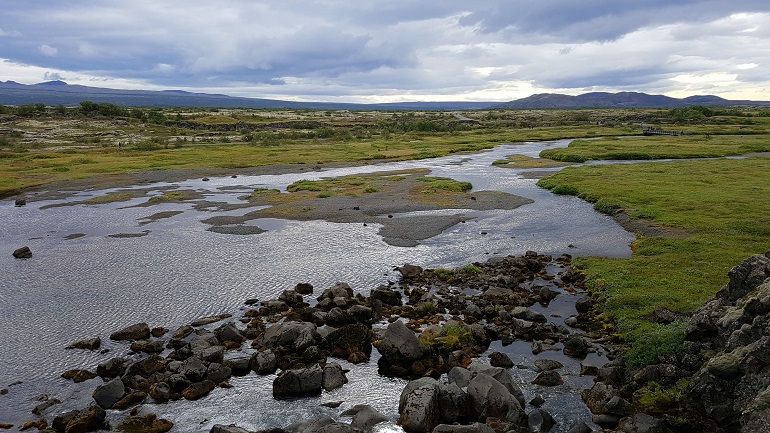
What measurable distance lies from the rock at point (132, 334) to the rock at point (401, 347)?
11.0 metres

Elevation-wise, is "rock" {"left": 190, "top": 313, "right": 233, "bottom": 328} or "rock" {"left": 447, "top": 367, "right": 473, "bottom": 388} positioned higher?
"rock" {"left": 447, "top": 367, "right": 473, "bottom": 388}

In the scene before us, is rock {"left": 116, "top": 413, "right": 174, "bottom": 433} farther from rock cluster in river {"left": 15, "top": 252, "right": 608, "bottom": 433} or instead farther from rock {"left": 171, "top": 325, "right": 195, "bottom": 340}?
rock {"left": 171, "top": 325, "right": 195, "bottom": 340}

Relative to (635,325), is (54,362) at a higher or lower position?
lower

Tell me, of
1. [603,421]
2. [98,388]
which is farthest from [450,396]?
[98,388]

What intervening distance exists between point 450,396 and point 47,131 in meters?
137

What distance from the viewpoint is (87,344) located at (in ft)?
76.3

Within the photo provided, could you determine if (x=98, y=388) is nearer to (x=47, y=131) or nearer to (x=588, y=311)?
(x=588, y=311)

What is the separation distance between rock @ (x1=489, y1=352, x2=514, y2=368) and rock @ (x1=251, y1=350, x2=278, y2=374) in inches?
336

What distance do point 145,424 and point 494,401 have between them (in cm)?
1137

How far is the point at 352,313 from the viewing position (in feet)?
83.8

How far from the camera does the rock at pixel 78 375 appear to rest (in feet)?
66.9

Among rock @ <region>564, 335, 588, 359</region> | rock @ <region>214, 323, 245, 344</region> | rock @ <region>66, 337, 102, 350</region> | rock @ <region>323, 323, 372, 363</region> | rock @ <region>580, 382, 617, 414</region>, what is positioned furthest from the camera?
rock @ <region>214, 323, 245, 344</region>

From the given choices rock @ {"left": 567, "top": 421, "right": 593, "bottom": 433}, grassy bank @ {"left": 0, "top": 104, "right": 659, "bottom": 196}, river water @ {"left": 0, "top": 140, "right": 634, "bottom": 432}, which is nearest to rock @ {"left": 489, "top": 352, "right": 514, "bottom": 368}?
river water @ {"left": 0, "top": 140, "right": 634, "bottom": 432}

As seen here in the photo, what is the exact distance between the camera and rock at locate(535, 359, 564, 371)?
2027 cm
